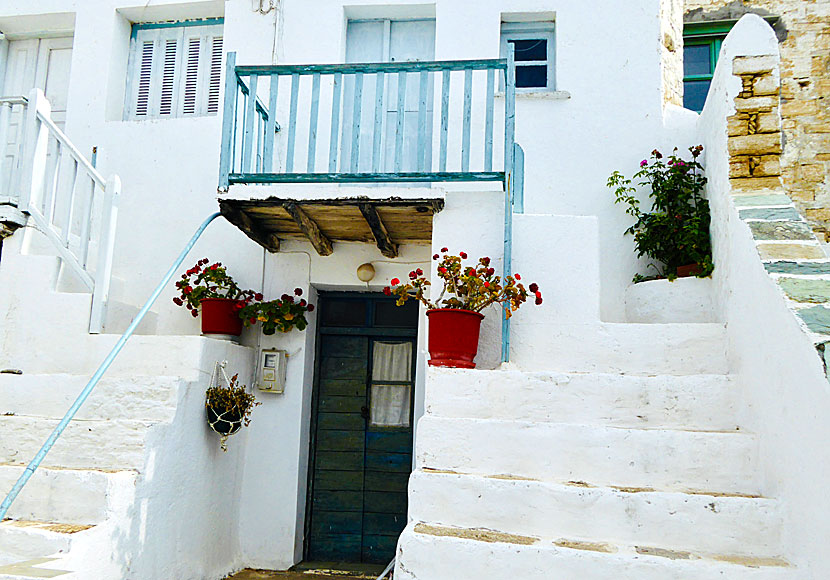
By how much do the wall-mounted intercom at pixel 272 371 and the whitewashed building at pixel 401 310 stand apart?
0.10m

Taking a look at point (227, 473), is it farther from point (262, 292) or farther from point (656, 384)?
point (656, 384)

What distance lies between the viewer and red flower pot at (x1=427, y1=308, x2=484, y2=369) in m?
4.67

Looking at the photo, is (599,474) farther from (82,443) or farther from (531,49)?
(531,49)

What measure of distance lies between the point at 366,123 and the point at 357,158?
4.49ft

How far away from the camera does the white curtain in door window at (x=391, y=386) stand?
6.56 meters

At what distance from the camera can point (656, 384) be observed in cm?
412

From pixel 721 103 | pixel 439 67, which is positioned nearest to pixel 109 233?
pixel 439 67

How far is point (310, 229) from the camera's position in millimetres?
5910

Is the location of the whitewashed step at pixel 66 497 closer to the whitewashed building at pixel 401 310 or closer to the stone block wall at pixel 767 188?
the whitewashed building at pixel 401 310

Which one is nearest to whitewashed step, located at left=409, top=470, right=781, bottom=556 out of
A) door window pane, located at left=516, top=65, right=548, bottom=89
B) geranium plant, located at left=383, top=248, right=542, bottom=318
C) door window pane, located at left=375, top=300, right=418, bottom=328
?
geranium plant, located at left=383, top=248, right=542, bottom=318

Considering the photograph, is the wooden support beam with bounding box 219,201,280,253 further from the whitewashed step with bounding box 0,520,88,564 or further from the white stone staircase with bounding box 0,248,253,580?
the whitewashed step with bounding box 0,520,88,564

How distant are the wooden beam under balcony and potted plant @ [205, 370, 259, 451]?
1.24 m

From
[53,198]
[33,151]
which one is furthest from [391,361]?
[33,151]

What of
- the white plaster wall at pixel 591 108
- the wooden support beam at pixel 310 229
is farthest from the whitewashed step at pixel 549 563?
the white plaster wall at pixel 591 108
